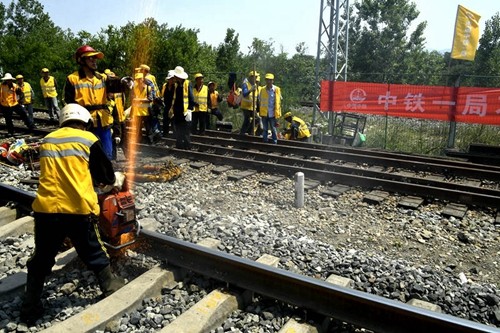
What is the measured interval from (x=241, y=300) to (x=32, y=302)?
1.83 metres

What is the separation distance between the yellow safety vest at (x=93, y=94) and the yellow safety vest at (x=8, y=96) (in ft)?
26.3

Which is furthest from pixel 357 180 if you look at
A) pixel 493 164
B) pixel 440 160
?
pixel 493 164

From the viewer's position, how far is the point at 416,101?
12.6 m

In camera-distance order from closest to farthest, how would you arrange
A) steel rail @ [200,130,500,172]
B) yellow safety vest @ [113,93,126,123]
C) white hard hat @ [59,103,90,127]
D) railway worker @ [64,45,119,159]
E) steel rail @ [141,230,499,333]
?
steel rail @ [141,230,499,333] < white hard hat @ [59,103,90,127] < railway worker @ [64,45,119,159] < yellow safety vest @ [113,93,126,123] < steel rail @ [200,130,500,172]

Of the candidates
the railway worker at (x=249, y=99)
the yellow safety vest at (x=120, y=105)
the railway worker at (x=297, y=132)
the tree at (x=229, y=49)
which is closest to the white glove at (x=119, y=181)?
the yellow safety vest at (x=120, y=105)

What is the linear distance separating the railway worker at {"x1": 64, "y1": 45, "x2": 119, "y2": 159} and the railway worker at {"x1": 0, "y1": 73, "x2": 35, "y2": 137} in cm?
776

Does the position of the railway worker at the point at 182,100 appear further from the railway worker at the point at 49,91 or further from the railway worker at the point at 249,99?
the railway worker at the point at 49,91

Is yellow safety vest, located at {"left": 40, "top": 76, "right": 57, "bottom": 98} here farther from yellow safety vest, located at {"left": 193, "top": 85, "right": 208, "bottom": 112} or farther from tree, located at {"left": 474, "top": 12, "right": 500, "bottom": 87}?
tree, located at {"left": 474, "top": 12, "right": 500, "bottom": 87}

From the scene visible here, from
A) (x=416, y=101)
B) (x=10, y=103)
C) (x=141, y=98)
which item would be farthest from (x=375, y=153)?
(x=10, y=103)

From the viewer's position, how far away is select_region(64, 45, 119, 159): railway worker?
616cm

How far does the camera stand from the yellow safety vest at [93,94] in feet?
21.1

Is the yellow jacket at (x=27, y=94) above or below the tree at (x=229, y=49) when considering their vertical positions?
below

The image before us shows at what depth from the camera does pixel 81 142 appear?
3480 millimetres

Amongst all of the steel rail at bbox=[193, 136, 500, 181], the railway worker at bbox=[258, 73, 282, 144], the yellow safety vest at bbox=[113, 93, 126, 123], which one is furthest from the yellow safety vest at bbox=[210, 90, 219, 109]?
the yellow safety vest at bbox=[113, 93, 126, 123]
